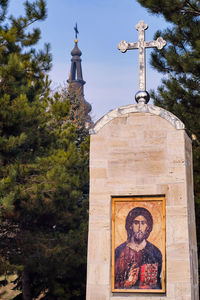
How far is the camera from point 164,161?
7621 mm

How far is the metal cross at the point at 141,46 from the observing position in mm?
8315

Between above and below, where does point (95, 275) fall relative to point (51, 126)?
below

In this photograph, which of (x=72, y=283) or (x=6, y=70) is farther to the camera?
(x=72, y=283)

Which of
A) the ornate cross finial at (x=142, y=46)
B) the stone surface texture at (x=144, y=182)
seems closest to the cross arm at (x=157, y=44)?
the ornate cross finial at (x=142, y=46)

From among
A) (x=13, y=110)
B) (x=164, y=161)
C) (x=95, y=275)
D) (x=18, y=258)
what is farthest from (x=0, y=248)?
(x=164, y=161)

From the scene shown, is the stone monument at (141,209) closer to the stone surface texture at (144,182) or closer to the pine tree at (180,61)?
the stone surface texture at (144,182)

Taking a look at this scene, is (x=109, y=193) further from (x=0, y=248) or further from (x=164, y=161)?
(x=0, y=248)

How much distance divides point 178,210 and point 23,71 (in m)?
6.96

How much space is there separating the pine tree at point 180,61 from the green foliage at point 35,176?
295cm

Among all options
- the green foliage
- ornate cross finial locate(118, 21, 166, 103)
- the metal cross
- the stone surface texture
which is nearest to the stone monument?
the stone surface texture

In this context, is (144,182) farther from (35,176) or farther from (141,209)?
(35,176)

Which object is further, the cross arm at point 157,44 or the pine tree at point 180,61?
the pine tree at point 180,61

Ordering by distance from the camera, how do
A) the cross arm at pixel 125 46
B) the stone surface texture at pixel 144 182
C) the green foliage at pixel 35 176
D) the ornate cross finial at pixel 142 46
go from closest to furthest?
the stone surface texture at pixel 144 182, the ornate cross finial at pixel 142 46, the cross arm at pixel 125 46, the green foliage at pixel 35 176

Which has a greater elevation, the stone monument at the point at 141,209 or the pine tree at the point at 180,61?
the pine tree at the point at 180,61
